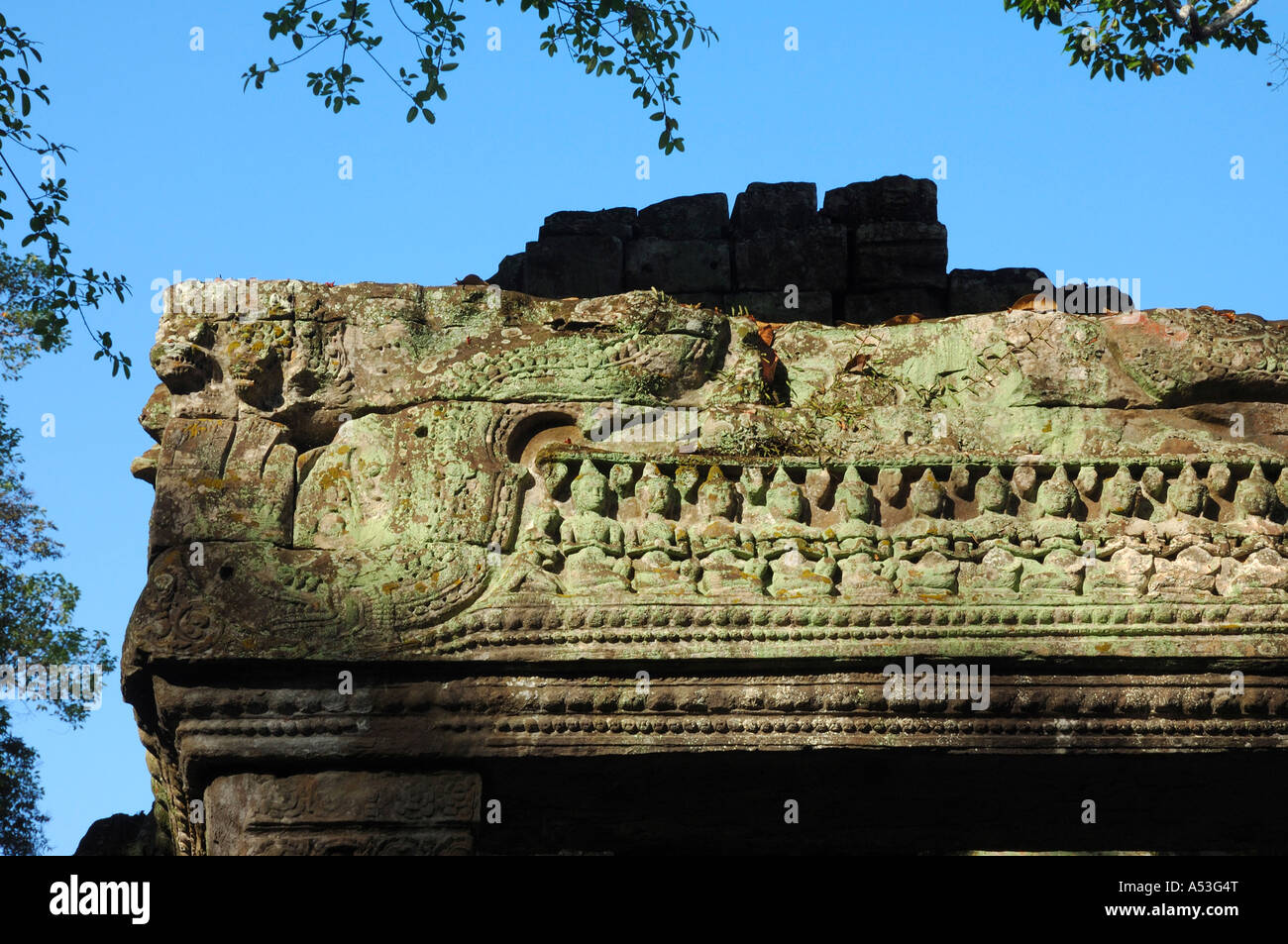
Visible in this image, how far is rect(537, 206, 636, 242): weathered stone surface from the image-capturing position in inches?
404

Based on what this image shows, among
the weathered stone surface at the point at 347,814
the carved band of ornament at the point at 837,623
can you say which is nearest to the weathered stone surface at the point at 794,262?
the carved band of ornament at the point at 837,623

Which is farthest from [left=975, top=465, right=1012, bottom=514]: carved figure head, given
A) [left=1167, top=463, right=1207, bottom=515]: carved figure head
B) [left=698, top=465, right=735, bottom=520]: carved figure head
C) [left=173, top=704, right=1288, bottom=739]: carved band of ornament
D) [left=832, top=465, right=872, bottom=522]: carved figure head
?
[left=698, top=465, right=735, bottom=520]: carved figure head

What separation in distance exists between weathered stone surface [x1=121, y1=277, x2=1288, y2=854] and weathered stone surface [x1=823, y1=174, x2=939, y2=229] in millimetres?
3195

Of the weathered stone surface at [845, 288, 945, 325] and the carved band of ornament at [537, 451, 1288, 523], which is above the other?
the weathered stone surface at [845, 288, 945, 325]

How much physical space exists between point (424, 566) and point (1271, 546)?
315 cm

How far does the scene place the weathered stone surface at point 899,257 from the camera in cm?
1010

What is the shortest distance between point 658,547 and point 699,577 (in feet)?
0.64

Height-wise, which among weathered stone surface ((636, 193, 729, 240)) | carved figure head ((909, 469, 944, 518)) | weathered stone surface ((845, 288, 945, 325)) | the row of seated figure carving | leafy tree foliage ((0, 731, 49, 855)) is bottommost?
leafy tree foliage ((0, 731, 49, 855))

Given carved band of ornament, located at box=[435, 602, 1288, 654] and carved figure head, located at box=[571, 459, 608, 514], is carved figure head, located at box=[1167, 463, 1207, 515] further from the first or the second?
carved figure head, located at box=[571, 459, 608, 514]

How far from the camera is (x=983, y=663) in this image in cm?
631

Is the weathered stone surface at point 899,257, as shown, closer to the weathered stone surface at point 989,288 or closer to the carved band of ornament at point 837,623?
the weathered stone surface at point 989,288

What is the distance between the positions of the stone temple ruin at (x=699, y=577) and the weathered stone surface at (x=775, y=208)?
320 cm
